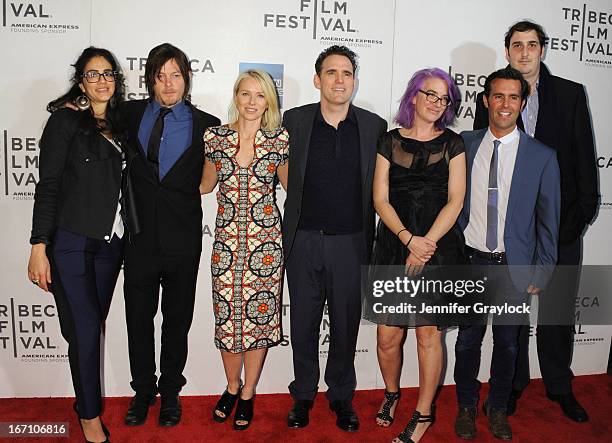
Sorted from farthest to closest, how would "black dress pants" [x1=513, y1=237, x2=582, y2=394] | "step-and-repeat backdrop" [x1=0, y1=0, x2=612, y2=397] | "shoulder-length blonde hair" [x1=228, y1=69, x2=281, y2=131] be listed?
1. "black dress pants" [x1=513, y1=237, x2=582, y2=394]
2. "step-and-repeat backdrop" [x1=0, y1=0, x2=612, y2=397]
3. "shoulder-length blonde hair" [x1=228, y1=69, x2=281, y2=131]

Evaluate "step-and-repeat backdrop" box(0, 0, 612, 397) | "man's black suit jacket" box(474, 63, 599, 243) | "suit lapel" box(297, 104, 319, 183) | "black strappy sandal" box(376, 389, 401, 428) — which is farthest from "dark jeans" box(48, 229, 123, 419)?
"man's black suit jacket" box(474, 63, 599, 243)

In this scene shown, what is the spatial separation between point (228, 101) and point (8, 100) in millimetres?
1255

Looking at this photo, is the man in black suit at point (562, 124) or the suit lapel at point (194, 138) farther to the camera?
the man in black suit at point (562, 124)

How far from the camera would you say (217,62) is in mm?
3119

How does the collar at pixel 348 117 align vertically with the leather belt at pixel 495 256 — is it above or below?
above

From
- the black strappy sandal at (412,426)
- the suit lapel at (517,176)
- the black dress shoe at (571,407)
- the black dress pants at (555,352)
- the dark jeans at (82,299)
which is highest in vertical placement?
the suit lapel at (517,176)

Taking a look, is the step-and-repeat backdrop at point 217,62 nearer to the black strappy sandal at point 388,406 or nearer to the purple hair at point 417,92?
the black strappy sandal at point 388,406

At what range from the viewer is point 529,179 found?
2596 millimetres

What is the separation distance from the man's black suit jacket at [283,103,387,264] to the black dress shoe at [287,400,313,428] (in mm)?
862

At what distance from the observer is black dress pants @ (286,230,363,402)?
2727mm

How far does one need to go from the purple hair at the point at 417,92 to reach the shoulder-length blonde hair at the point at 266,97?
0.64 meters

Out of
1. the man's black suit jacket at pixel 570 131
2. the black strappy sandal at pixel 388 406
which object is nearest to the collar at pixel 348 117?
the man's black suit jacket at pixel 570 131

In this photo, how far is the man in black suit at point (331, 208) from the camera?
267cm

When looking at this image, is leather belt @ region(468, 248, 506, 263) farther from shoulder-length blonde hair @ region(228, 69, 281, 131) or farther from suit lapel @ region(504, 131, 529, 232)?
shoulder-length blonde hair @ region(228, 69, 281, 131)
